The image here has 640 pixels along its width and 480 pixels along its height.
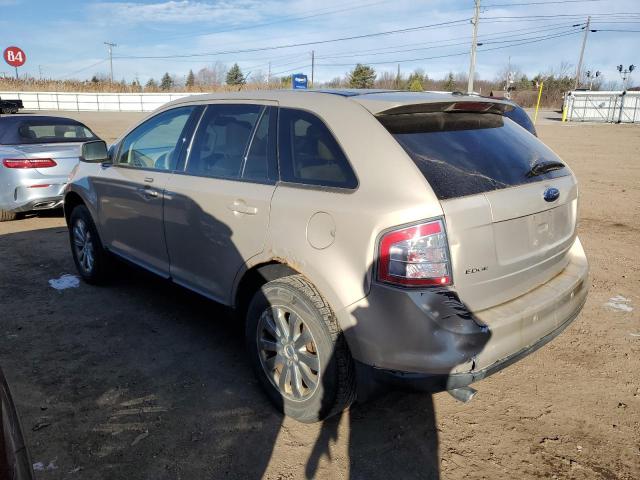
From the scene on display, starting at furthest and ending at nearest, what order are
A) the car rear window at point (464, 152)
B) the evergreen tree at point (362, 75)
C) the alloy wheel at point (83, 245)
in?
the evergreen tree at point (362, 75) → the alloy wheel at point (83, 245) → the car rear window at point (464, 152)

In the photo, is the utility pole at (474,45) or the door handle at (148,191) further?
the utility pole at (474,45)

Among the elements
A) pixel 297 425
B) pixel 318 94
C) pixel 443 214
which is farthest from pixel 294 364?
pixel 318 94

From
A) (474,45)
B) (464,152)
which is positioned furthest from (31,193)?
(474,45)

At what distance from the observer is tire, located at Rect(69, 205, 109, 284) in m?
4.66

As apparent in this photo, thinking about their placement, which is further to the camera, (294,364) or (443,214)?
(294,364)

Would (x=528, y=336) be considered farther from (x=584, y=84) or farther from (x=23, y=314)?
(x=584, y=84)

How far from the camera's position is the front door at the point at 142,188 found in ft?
12.0

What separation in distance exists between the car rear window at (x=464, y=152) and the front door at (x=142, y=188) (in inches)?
71.7

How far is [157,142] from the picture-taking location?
12.9ft

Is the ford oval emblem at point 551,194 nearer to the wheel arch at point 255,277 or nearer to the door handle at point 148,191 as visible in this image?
the wheel arch at point 255,277

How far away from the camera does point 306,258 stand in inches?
98.5

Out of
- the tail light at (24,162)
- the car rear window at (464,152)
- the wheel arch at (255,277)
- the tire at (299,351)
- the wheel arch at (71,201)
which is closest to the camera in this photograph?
the car rear window at (464,152)

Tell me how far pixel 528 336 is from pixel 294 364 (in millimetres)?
1242

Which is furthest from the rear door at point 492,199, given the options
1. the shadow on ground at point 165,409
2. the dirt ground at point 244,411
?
the shadow on ground at point 165,409
